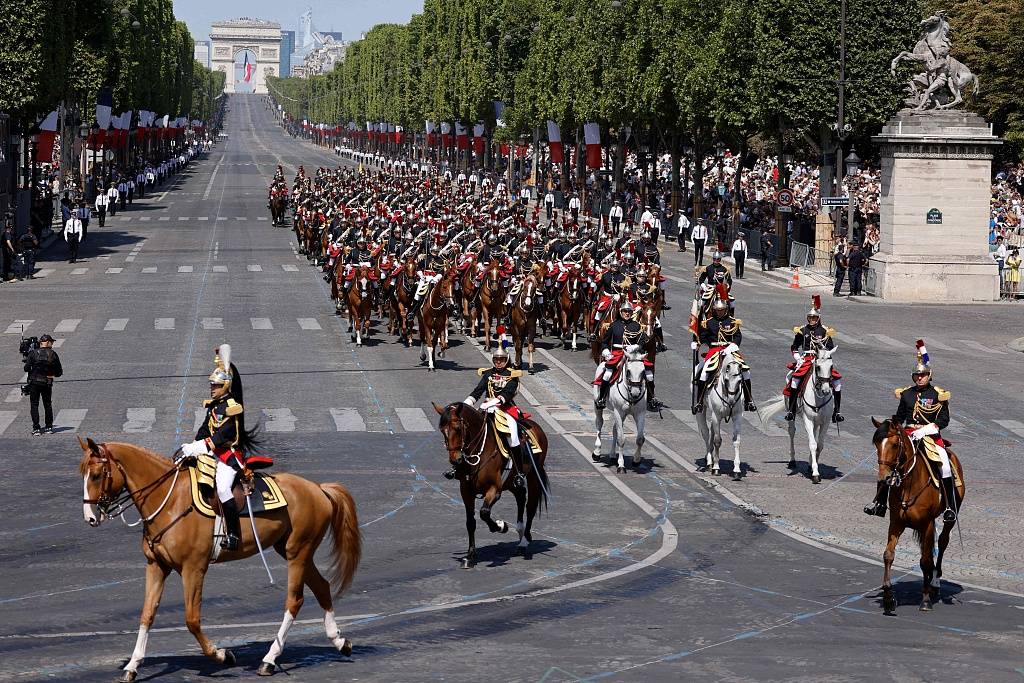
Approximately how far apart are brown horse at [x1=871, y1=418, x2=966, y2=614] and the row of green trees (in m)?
54.7

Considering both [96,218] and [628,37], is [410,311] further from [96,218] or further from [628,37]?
[96,218]

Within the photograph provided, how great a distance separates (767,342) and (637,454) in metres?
17.3

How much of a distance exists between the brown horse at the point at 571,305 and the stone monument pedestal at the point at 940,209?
54.6 feet

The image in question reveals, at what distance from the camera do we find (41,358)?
2844 cm

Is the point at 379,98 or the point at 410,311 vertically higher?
the point at 379,98

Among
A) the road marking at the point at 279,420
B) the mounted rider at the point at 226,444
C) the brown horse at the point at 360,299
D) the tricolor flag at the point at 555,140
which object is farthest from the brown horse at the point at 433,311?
the tricolor flag at the point at 555,140

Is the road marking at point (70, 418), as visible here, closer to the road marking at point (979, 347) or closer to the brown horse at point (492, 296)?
the brown horse at point (492, 296)

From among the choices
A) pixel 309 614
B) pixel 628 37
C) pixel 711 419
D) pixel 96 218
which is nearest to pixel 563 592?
pixel 309 614

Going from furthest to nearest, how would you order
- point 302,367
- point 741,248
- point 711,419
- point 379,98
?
point 379,98, point 741,248, point 302,367, point 711,419

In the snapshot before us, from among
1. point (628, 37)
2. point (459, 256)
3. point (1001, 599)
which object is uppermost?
point (628, 37)

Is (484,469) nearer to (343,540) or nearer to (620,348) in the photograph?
(343,540)

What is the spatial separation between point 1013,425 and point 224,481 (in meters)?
20.2

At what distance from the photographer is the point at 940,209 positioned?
175ft

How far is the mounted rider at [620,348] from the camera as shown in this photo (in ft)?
81.4
